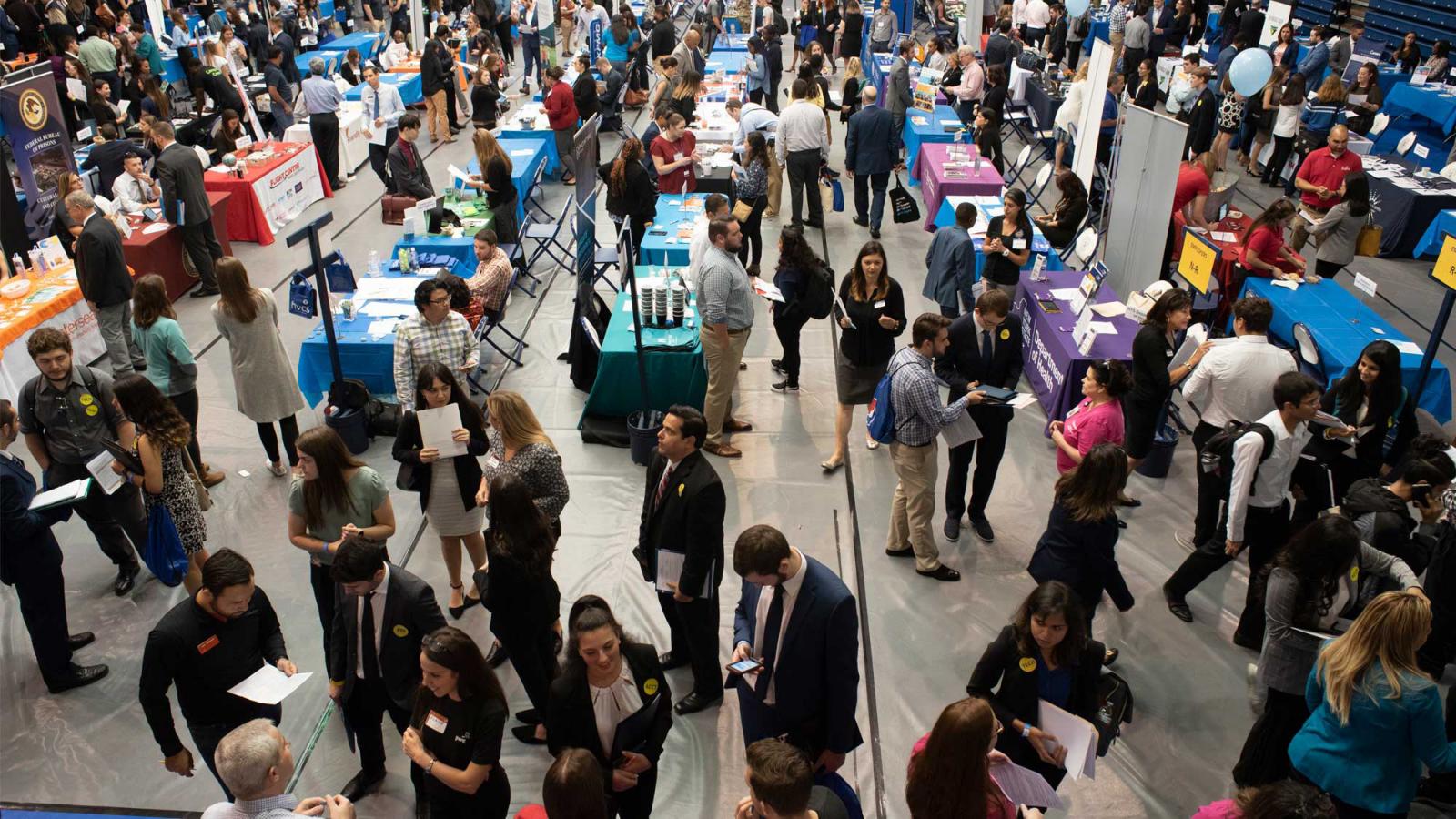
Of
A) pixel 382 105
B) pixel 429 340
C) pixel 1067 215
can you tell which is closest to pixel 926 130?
pixel 1067 215

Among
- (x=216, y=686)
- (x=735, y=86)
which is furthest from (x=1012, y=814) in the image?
→ (x=735, y=86)

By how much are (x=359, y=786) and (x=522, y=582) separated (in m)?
1.18

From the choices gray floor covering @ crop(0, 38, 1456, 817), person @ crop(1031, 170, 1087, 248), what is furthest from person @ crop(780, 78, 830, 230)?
gray floor covering @ crop(0, 38, 1456, 817)

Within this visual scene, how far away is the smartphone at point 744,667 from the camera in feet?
11.1

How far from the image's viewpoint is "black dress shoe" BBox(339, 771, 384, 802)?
13.5 feet

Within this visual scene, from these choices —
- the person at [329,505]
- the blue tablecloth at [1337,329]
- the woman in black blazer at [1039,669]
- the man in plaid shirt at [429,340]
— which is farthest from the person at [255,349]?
the blue tablecloth at [1337,329]

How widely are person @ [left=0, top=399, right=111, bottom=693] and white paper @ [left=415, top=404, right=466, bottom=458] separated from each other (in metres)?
1.57

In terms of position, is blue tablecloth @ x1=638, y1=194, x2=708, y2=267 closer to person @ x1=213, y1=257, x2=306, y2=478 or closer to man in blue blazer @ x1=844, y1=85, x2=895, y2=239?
man in blue blazer @ x1=844, y1=85, x2=895, y2=239

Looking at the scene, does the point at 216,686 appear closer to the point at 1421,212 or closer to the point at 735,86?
the point at 1421,212

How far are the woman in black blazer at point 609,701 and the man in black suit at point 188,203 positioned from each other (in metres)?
6.61

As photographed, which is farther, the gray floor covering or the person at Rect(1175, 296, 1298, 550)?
the person at Rect(1175, 296, 1298, 550)

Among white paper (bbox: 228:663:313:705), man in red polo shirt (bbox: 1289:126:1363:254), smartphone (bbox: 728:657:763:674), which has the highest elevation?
man in red polo shirt (bbox: 1289:126:1363:254)

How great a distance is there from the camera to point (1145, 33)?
15.4m

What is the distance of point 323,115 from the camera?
11289mm
